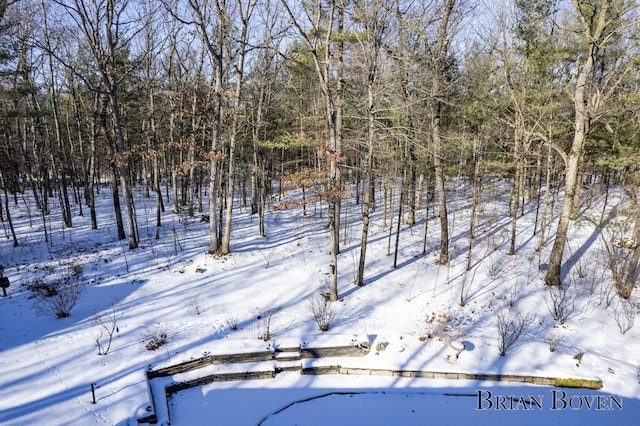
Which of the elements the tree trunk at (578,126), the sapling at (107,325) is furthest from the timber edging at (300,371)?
the tree trunk at (578,126)

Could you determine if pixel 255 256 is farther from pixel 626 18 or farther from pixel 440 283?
pixel 626 18

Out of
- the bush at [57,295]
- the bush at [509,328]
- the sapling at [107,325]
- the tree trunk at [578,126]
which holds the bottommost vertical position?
the bush at [509,328]

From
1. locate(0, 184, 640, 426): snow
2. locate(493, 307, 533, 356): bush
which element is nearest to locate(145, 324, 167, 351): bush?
locate(0, 184, 640, 426): snow

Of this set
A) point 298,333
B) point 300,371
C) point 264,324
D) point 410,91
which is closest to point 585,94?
point 410,91

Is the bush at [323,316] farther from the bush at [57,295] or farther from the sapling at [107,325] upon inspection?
the bush at [57,295]

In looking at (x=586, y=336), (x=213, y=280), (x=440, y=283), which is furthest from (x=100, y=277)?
(x=586, y=336)

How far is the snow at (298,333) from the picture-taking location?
20.0ft

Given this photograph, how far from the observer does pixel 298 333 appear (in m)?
8.25

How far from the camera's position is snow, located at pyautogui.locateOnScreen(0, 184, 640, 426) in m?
6.10

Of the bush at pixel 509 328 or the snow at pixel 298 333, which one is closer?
the snow at pixel 298 333

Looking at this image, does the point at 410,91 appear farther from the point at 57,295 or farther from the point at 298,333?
the point at 57,295

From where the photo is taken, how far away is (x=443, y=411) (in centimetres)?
624

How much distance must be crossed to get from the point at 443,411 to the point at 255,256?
8736 millimetres

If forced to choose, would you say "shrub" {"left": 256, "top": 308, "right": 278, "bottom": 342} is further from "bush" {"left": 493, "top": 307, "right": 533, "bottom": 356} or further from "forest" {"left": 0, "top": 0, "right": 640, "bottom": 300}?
"bush" {"left": 493, "top": 307, "right": 533, "bottom": 356}
